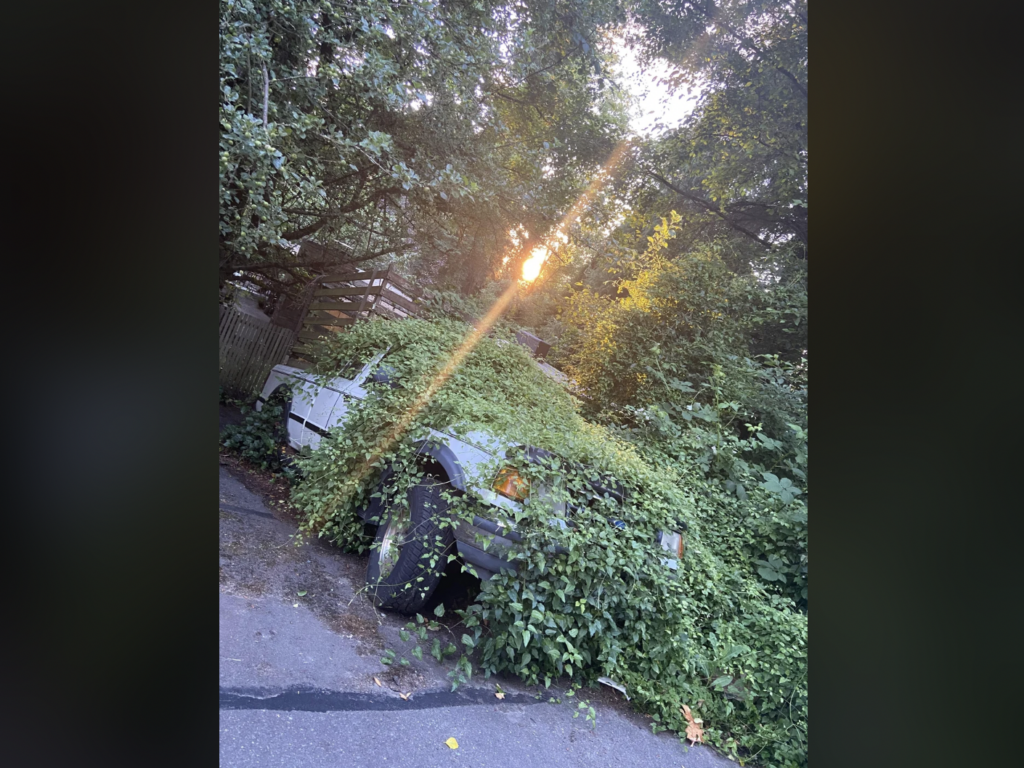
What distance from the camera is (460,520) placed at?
1.80 meters

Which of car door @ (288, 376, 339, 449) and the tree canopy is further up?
the tree canopy

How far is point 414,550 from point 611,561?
72 cm

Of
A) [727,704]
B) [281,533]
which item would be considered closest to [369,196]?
[281,533]

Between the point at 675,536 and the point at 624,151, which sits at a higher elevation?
the point at 624,151

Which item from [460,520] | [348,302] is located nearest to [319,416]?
[348,302]

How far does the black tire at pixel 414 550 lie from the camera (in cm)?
187

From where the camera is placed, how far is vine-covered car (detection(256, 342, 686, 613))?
5.80 ft

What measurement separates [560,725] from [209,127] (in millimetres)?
1833

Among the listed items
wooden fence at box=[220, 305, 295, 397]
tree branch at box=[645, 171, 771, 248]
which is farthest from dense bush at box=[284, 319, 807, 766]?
tree branch at box=[645, 171, 771, 248]

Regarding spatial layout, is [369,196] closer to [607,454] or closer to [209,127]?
[607,454]

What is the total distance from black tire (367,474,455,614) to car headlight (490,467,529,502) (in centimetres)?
21

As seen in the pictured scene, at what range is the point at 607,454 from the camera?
82.5 inches

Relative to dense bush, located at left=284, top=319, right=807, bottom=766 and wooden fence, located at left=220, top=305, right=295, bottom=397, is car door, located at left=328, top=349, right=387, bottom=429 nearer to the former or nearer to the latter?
dense bush, located at left=284, top=319, right=807, bottom=766

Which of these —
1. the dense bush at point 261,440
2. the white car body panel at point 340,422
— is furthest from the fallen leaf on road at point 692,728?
the dense bush at point 261,440
